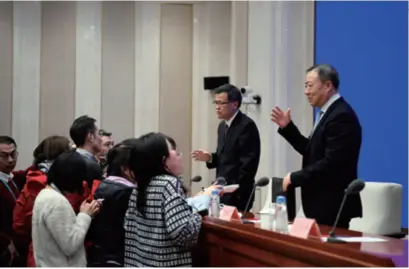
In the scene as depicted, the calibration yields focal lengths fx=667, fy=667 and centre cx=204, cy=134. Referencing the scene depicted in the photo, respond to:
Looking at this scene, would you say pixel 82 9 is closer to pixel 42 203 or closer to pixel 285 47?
pixel 285 47

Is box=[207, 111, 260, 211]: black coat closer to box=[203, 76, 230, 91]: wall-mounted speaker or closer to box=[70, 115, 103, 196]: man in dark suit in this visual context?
box=[70, 115, 103, 196]: man in dark suit

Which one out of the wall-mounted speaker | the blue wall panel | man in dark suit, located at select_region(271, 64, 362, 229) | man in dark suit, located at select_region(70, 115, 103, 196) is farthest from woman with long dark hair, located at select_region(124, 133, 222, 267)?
the wall-mounted speaker

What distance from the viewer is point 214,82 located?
7.31 m

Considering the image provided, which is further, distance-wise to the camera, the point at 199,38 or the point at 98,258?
the point at 199,38

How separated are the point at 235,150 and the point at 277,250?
174 cm

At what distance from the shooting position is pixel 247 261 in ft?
8.54

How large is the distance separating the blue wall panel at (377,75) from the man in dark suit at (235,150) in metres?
1.40

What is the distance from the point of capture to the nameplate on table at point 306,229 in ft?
7.84

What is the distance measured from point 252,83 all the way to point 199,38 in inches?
55.5

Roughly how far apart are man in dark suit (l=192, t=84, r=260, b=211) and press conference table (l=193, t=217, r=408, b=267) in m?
0.95

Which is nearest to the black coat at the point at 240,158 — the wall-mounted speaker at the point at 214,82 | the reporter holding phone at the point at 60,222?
the reporter holding phone at the point at 60,222

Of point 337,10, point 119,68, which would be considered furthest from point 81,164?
point 119,68

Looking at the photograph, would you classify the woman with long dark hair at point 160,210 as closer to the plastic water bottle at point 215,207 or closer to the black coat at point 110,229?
the black coat at point 110,229

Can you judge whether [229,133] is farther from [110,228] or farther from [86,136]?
[110,228]
